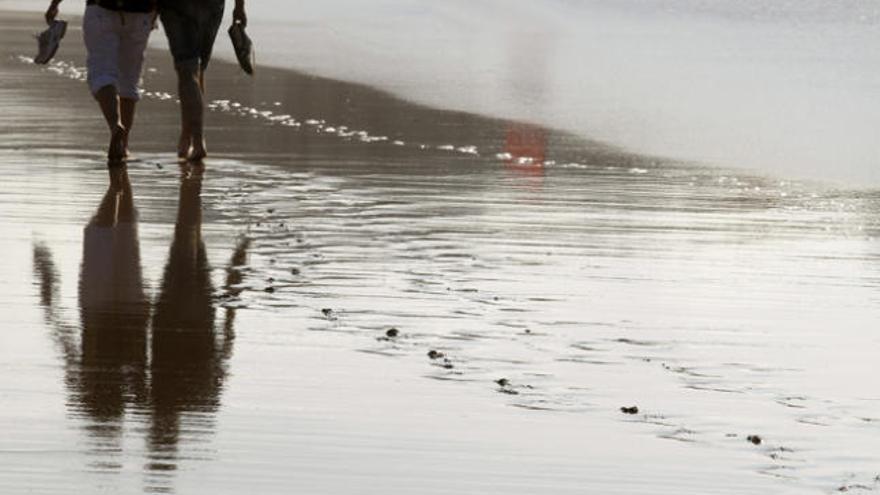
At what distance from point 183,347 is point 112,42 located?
6.28m

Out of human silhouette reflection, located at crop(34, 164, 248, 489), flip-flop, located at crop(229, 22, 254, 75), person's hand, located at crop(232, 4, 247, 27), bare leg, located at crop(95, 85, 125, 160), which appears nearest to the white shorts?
bare leg, located at crop(95, 85, 125, 160)

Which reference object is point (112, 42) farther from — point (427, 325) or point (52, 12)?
point (427, 325)

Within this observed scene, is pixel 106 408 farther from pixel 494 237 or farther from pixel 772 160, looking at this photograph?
pixel 772 160

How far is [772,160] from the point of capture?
53.1ft

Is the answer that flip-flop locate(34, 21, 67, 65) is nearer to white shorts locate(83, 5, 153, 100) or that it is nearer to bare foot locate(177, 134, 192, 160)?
white shorts locate(83, 5, 153, 100)

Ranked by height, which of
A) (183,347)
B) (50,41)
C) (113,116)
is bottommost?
(183,347)

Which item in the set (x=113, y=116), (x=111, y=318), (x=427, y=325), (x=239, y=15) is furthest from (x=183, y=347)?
(x=239, y=15)

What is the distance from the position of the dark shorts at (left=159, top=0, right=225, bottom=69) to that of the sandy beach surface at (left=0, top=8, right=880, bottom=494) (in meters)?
0.69

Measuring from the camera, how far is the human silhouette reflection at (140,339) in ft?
21.5

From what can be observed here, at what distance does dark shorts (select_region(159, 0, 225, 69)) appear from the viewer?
14.1 m

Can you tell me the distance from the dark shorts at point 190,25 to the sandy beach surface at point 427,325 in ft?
2.27

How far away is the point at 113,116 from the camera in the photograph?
13.9m

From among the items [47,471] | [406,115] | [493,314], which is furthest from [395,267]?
[406,115]

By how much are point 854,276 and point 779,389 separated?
2800 millimetres
